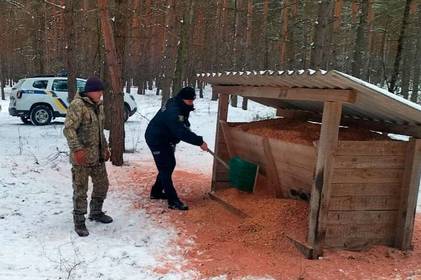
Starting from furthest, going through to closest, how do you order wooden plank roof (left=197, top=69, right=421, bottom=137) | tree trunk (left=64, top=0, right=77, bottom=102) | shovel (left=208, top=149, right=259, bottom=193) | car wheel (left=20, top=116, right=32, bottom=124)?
car wheel (left=20, top=116, right=32, bottom=124), tree trunk (left=64, top=0, right=77, bottom=102), shovel (left=208, top=149, right=259, bottom=193), wooden plank roof (left=197, top=69, right=421, bottom=137)

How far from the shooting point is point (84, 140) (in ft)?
18.5

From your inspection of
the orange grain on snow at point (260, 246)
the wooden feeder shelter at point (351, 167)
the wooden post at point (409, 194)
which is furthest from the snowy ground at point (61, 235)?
the wooden post at point (409, 194)

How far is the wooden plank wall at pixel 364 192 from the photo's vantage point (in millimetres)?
5066

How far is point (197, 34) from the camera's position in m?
36.9

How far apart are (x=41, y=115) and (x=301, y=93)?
14.2m

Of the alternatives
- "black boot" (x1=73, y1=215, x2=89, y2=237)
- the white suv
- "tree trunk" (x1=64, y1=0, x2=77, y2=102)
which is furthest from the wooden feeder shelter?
the white suv

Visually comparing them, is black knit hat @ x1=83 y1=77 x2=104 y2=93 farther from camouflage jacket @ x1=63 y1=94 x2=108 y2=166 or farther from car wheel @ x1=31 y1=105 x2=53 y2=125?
car wheel @ x1=31 y1=105 x2=53 y2=125

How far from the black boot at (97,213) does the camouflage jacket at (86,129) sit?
584 millimetres

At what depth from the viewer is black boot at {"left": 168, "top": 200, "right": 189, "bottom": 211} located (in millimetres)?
6715

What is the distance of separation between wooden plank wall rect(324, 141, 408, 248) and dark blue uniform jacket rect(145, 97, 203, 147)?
2.09m

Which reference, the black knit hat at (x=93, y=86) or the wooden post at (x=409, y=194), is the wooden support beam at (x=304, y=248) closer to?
the wooden post at (x=409, y=194)

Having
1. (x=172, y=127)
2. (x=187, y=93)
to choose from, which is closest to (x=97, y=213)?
(x=172, y=127)

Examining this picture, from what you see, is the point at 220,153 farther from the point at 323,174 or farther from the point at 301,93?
the point at 323,174

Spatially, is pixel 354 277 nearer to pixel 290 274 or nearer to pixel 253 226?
pixel 290 274
